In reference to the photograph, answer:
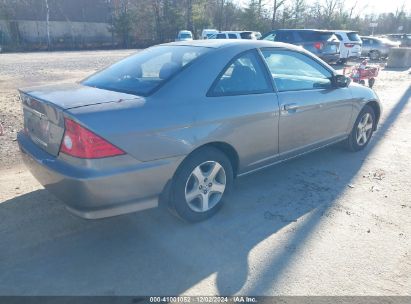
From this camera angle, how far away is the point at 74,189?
2488mm

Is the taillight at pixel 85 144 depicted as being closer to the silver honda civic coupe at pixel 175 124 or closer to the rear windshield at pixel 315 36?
the silver honda civic coupe at pixel 175 124

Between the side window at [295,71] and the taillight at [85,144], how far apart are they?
6.64 ft

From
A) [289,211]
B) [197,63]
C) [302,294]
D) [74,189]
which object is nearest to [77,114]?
[74,189]

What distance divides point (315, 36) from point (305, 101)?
1386 cm

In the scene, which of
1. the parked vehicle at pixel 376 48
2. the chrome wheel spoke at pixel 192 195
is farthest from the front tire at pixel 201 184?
the parked vehicle at pixel 376 48

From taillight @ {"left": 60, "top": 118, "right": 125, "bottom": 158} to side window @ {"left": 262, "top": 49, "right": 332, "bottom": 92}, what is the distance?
2023 millimetres

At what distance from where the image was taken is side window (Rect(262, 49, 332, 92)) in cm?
376

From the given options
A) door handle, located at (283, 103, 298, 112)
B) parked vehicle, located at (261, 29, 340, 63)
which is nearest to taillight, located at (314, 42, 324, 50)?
parked vehicle, located at (261, 29, 340, 63)

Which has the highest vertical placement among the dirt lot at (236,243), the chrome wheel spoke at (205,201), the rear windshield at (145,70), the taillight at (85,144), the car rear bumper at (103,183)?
the rear windshield at (145,70)

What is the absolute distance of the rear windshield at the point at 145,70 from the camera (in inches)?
120

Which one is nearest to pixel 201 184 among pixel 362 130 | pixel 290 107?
pixel 290 107

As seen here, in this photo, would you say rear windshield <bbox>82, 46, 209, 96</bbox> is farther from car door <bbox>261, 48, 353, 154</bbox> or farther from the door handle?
the door handle

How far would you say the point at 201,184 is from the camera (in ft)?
10.6

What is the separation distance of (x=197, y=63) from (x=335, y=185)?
7.72 feet
